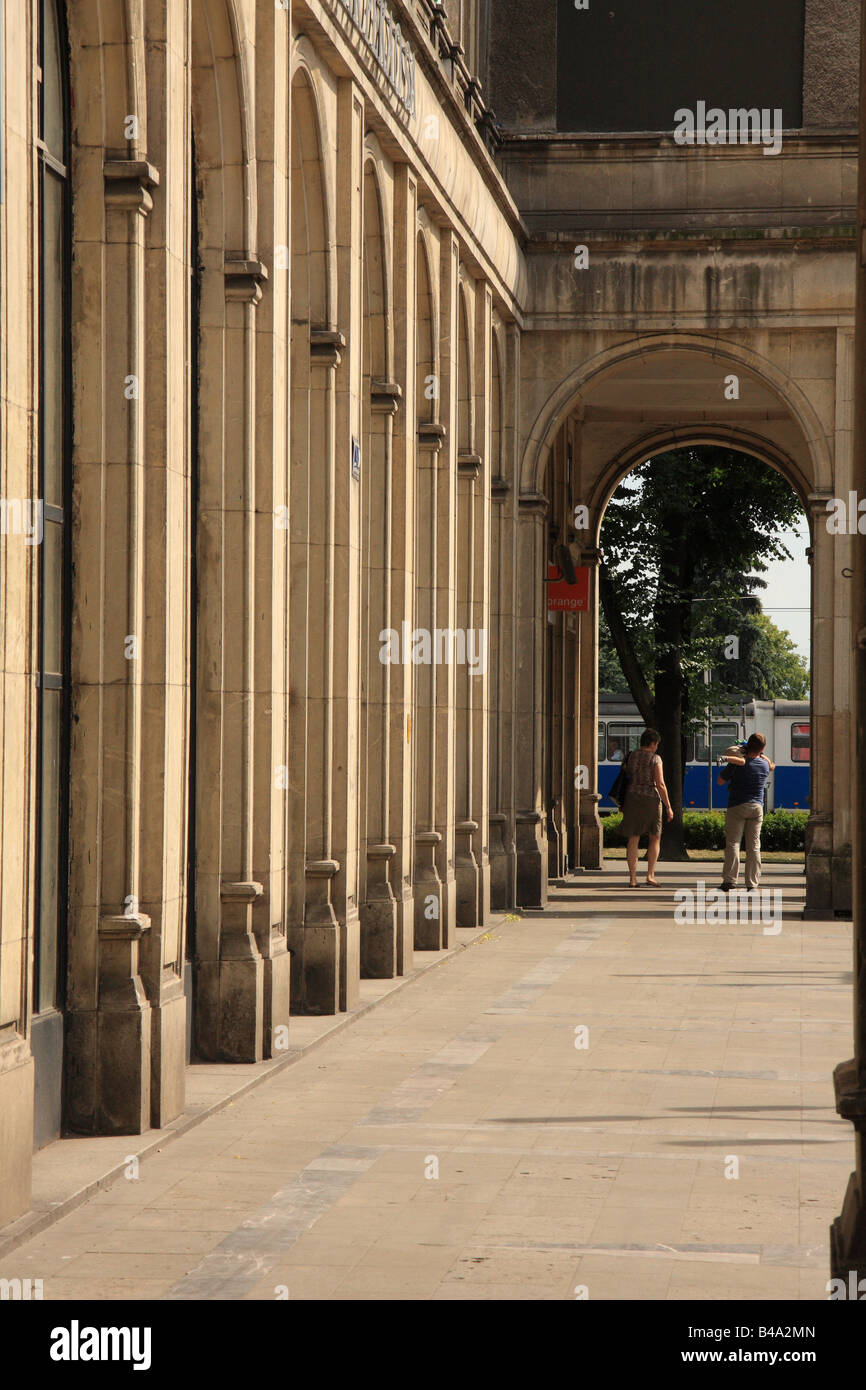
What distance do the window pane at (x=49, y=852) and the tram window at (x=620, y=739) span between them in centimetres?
4695

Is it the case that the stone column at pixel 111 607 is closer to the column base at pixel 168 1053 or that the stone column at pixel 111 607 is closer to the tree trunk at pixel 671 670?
the column base at pixel 168 1053

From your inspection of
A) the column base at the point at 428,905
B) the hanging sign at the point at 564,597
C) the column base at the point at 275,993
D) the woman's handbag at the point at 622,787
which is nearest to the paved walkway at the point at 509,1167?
the column base at the point at 275,993

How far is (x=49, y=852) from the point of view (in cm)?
873

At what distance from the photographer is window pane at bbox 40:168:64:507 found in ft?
28.8

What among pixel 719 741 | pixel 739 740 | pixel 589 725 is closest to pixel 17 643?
pixel 589 725

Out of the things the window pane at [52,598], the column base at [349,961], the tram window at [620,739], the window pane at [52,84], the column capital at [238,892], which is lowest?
the column base at [349,961]

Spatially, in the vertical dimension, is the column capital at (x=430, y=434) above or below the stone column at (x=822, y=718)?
above

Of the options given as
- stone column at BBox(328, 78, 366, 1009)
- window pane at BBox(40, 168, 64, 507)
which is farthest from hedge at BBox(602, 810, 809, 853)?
window pane at BBox(40, 168, 64, 507)

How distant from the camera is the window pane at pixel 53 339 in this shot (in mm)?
8764

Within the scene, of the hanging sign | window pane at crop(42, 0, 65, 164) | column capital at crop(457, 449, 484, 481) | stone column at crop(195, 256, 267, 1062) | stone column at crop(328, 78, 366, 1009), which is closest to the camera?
window pane at crop(42, 0, 65, 164)

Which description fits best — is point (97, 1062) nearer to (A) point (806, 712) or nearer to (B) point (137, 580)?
(B) point (137, 580)

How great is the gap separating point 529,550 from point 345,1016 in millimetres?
10754

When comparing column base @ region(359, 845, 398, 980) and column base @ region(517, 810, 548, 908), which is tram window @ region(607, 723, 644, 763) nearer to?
column base @ region(517, 810, 548, 908)

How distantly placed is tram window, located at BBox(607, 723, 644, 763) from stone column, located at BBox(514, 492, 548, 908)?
3245 centimetres
